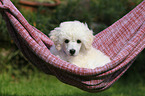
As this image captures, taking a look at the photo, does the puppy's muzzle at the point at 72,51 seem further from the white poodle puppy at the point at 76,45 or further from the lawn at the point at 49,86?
the lawn at the point at 49,86

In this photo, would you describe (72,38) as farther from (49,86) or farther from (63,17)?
(63,17)

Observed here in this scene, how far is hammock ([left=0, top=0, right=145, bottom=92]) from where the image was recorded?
2584 mm

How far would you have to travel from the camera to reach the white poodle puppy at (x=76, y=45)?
2.86 meters

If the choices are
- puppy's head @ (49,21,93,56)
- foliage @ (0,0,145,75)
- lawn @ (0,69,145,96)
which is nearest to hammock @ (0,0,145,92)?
puppy's head @ (49,21,93,56)

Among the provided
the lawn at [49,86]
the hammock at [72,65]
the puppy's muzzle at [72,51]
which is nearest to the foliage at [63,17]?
the lawn at [49,86]

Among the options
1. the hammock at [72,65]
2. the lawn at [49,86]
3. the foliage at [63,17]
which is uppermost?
the hammock at [72,65]

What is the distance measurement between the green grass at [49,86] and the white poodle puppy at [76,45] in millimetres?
1610

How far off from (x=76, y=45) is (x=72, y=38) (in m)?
0.10

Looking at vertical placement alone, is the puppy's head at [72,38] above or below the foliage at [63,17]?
above

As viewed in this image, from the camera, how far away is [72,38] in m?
2.88

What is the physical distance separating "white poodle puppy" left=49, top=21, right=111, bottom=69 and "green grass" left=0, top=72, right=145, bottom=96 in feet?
5.28

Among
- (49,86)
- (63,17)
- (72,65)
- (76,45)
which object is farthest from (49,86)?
(72,65)

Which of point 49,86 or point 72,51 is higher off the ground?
point 72,51

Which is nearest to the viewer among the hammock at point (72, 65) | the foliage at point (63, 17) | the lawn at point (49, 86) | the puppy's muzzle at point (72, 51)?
the hammock at point (72, 65)
